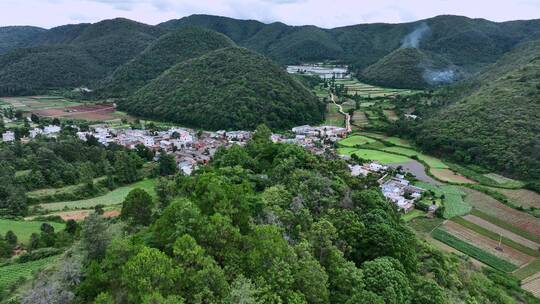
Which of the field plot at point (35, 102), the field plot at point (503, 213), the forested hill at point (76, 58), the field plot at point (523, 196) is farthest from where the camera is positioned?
the forested hill at point (76, 58)

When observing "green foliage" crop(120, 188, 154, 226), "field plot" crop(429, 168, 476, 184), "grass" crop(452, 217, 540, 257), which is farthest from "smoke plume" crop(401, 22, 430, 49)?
"green foliage" crop(120, 188, 154, 226)

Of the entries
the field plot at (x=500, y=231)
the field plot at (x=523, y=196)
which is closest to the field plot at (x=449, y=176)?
the field plot at (x=523, y=196)

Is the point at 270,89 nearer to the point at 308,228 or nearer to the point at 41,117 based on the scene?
the point at 41,117

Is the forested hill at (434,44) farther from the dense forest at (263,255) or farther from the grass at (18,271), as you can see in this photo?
the grass at (18,271)

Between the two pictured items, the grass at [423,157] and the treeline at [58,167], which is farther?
the grass at [423,157]

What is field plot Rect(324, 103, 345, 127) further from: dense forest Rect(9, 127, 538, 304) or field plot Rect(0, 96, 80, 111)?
field plot Rect(0, 96, 80, 111)

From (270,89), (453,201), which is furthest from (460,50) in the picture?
(453,201)

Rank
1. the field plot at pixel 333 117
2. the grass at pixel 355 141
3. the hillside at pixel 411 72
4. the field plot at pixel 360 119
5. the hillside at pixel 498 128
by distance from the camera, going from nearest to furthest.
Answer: the hillside at pixel 498 128 < the grass at pixel 355 141 < the field plot at pixel 360 119 < the field plot at pixel 333 117 < the hillside at pixel 411 72
